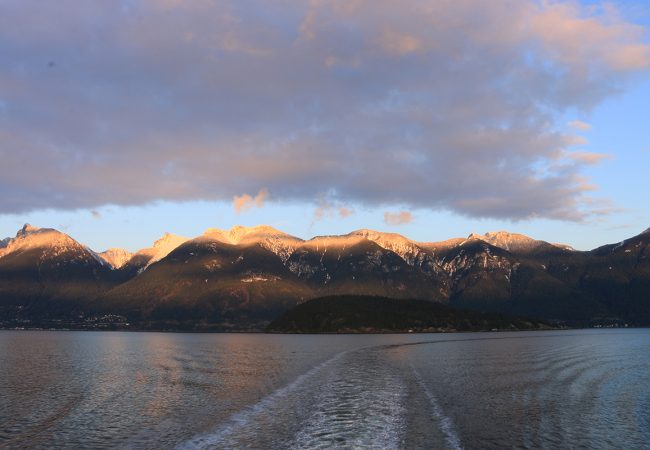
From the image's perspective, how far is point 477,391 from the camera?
3223 inches

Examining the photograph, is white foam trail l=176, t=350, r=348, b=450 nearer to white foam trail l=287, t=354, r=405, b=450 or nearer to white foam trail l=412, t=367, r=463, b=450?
white foam trail l=287, t=354, r=405, b=450

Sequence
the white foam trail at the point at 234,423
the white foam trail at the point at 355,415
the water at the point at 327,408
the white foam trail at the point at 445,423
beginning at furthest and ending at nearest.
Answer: the water at the point at 327,408, the white foam trail at the point at 355,415, the white foam trail at the point at 234,423, the white foam trail at the point at 445,423

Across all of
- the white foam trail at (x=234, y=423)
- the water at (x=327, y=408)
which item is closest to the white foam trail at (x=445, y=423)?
the water at (x=327, y=408)

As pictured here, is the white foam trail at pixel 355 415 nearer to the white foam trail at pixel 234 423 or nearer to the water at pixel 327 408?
the water at pixel 327 408

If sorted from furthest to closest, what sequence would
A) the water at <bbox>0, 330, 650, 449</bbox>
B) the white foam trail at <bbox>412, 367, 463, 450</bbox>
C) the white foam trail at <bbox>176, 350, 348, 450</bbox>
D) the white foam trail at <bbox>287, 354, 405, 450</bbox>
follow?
the water at <bbox>0, 330, 650, 449</bbox> < the white foam trail at <bbox>287, 354, 405, 450</bbox> < the white foam trail at <bbox>176, 350, 348, 450</bbox> < the white foam trail at <bbox>412, 367, 463, 450</bbox>

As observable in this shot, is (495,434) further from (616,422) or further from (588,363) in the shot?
(588,363)

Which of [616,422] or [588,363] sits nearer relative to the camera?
[616,422]

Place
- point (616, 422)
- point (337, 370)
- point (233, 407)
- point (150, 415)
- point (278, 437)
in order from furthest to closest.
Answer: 1. point (337, 370)
2. point (233, 407)
3. point (150, 415)
4. point (616, 422)
5. point (278, 437)

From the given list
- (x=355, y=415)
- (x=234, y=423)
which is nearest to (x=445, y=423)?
(x=355, y=415)

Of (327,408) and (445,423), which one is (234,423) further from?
(445,423)

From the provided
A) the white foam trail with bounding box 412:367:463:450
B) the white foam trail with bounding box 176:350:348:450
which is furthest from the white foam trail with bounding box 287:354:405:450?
the white foam trail with bounding box 176:350:348:450

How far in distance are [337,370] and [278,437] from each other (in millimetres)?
64078

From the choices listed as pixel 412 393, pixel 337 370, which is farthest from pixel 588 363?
pixel 412 393

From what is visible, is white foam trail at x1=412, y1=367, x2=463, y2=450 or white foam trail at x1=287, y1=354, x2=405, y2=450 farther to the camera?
white foam trail at x1=287, y1=354, x2=405, y2=450
